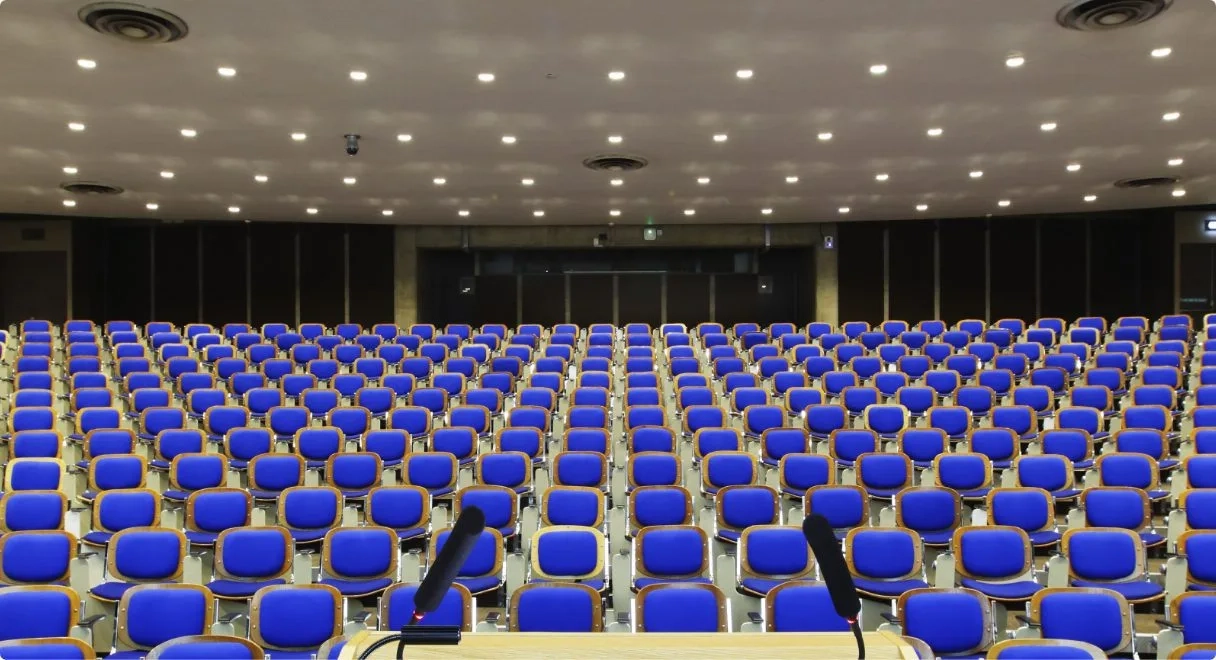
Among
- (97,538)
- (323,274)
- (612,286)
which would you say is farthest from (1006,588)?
(323,274)

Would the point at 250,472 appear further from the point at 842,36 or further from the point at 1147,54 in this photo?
the point at 1147,54

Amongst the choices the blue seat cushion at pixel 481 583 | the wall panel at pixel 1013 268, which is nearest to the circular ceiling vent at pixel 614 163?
the blue seat cushion at pixel 481 583

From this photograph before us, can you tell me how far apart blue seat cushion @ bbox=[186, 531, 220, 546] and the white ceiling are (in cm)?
387

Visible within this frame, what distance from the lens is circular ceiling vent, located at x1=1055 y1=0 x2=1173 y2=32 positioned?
23.9 feet

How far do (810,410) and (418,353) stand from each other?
5.94 meters

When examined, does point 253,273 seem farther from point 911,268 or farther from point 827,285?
point 911,268

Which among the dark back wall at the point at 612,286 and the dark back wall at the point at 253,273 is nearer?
the dark back wall at the point at 253,273

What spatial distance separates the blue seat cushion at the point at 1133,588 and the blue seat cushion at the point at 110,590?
17.3 ft

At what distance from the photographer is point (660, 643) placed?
281 cm

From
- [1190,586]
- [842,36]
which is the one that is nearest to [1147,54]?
[842,36]

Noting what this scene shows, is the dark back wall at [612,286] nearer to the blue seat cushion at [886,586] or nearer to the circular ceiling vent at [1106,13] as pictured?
the circular ceiling vent at [1106,13]

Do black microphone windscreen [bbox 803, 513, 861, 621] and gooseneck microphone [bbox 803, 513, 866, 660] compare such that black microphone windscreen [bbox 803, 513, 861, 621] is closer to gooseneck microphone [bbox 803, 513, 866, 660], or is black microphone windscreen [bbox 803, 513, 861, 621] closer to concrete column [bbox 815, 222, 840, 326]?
gooseneck microphone [bbox 803, 513, 866, 660]

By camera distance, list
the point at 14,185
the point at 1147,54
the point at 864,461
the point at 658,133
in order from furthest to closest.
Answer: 1. the point at 14,185
2. the point at 658,133
3. the point at 1147,54
4. the point at 864,461

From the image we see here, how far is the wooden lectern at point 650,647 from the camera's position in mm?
2674
